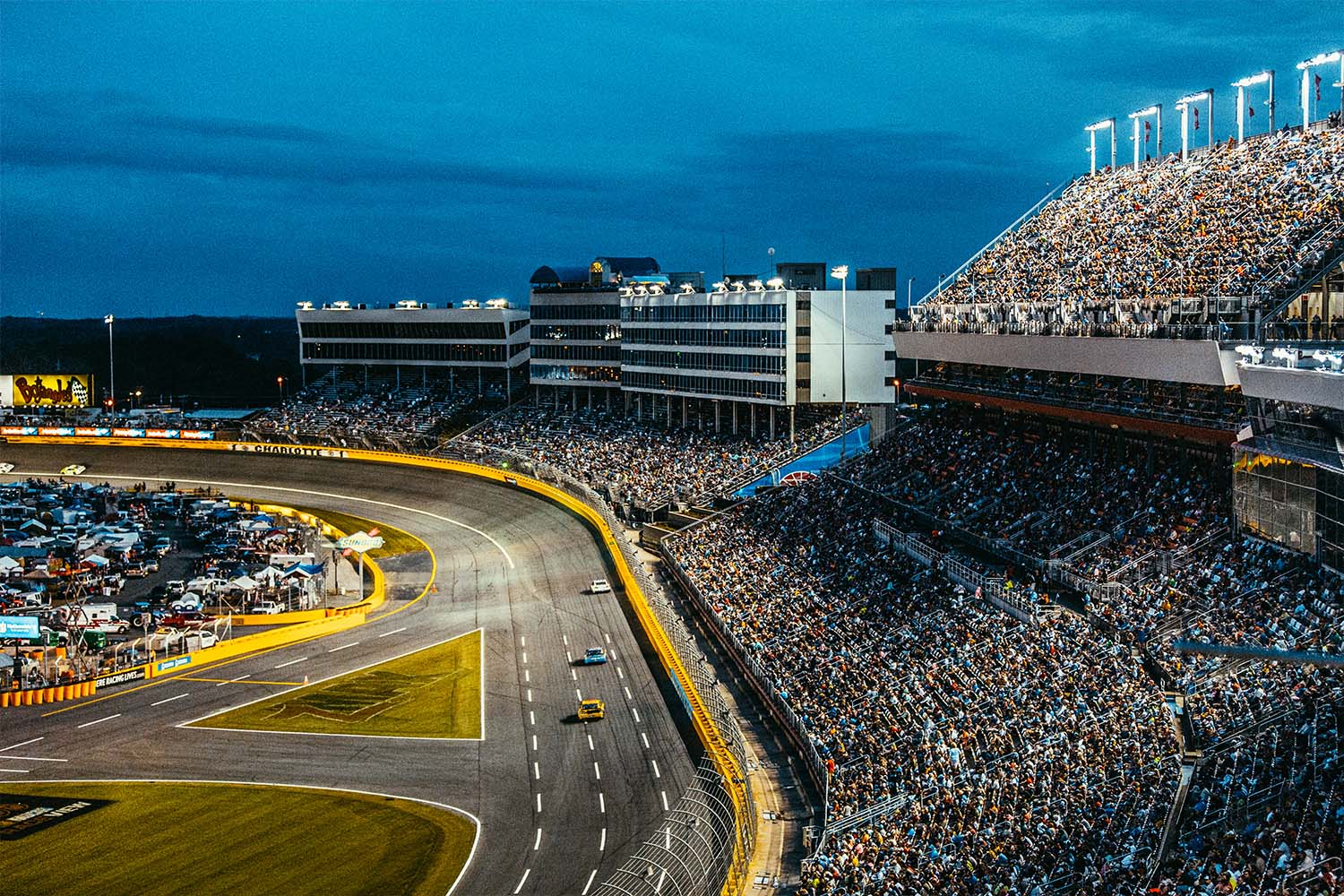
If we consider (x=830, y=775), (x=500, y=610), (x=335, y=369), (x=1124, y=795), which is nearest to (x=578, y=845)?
(x=830, y=775)

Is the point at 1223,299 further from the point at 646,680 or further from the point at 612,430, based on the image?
the point at 612,430

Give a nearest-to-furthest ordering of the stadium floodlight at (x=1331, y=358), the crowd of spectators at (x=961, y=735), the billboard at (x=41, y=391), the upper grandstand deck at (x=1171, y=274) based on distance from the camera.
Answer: the crowd of spectators at (x=961, y=735) → the stadium floodlight at (x=1331, y=358) → the upper grandstand deck at (x=1171, y=274) → the billboard at (x=41, y=391)

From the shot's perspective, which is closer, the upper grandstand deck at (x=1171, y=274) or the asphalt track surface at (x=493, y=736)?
the asphalt track surface at (x=493, y=736)

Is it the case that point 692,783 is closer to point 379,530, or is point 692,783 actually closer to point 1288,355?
point 1288,355

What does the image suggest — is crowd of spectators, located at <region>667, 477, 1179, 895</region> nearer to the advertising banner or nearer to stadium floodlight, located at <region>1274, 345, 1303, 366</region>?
stadium floodlight, located at <region>1274, 345, 1303, 366</region>

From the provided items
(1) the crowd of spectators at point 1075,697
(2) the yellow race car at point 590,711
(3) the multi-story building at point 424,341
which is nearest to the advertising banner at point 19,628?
(2) the yellow race car at point 590,711

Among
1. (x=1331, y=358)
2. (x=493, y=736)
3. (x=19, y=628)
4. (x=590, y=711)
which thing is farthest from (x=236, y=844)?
(x=1331, y=358)

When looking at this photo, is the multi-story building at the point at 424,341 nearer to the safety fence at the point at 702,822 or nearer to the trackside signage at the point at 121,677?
the trackside signage at the point at 121,677
